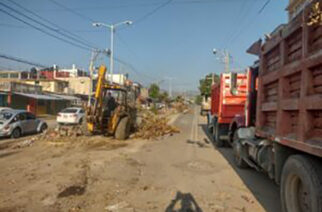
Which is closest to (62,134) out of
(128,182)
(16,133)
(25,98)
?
(16,133)

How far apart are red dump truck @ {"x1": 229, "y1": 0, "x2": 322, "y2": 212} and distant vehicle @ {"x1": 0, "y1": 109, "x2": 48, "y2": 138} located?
41.2ft

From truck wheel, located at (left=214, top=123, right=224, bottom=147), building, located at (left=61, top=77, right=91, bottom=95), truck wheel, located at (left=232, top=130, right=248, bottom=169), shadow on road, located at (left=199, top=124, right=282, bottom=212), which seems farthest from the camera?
building, located at (left=61, top=77, right=91, bottom=95)

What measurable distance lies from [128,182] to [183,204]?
1860 mm

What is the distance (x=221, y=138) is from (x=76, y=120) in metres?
12.3

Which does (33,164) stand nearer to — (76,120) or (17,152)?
(17,152)

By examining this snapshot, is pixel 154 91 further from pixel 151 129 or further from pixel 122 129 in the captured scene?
pixel 122 129

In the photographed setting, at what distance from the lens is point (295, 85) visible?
12.9 feet

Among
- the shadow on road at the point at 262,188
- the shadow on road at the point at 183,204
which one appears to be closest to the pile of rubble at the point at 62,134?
the shadow on road at the point at 262,188

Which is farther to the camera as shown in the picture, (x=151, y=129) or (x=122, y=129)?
(x=151, y=129)

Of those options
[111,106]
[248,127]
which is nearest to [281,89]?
[248,127]

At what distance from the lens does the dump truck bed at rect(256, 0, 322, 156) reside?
3.30 m

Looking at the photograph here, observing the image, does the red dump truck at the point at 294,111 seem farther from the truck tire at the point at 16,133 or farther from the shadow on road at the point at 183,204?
the truck tire at the point at 16,133

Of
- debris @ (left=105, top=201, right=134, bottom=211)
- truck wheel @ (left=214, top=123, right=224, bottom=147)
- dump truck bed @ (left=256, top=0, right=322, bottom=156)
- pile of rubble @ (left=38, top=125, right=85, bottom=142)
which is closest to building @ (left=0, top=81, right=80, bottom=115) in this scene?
pile of rubble @ (left=38, top=125, right=85, bottom=142)

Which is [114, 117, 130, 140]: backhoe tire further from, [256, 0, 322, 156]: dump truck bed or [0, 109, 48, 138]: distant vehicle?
[256, 0, 322, 156]: dump truck bed
